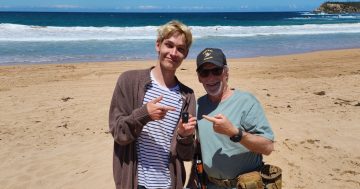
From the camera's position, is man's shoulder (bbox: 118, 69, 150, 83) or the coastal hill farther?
the coastal hill

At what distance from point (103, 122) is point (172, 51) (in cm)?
555

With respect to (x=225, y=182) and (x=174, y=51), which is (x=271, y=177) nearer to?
(x=225, y=182)

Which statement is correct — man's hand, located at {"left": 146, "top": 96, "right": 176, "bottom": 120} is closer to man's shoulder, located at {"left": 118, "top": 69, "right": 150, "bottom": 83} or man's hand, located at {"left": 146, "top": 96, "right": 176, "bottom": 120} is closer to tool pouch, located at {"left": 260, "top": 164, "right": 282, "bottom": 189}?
man's shoulder, located at {"left": 118, "top": 69, "right": 150, "bottom": 83}

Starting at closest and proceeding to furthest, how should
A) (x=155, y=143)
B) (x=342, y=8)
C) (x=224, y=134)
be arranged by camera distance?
1. (x=224, y=134)
2. (x=155, y=143)
3. (x=342, y=8)

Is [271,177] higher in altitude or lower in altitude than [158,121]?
lower

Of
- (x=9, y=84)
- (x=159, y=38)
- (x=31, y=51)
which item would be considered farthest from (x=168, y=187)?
(x=31, y=51)

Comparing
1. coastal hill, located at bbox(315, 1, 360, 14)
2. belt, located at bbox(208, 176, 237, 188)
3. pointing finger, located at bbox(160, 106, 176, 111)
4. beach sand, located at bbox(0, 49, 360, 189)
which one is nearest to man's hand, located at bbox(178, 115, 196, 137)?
pointing finger, located at bbox(160, 106, 176, 111)

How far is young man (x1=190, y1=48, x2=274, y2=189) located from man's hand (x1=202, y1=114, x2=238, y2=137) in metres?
0.07

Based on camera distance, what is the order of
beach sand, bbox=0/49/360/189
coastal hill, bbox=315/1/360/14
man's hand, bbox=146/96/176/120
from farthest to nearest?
coastal hill, bbox=315/1/360/14 → beach sand, bbox=0/49/360/189 → man's hand, bbox=146/96/176/120

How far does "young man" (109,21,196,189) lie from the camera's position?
2.46m

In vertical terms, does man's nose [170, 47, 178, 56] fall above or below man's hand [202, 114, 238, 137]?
above

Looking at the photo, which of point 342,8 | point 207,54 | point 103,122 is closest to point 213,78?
point 207,54

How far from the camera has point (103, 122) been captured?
7789 mm

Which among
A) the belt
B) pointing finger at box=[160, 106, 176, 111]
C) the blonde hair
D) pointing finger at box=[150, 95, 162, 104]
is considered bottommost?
the belt
